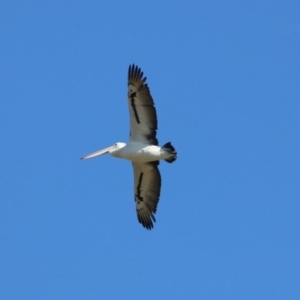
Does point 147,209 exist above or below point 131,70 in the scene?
below

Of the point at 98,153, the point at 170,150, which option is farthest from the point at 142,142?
the point at 98,153

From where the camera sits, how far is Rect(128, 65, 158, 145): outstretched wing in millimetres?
31016

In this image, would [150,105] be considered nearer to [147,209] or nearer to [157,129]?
[157,129]

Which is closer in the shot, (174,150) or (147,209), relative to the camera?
(174,150)

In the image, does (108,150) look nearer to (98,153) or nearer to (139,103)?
(98,153)

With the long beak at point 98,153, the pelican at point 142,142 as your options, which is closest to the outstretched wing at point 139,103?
the pelican at point 142,142

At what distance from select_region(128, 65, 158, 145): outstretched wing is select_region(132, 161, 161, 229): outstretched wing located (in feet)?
4.43

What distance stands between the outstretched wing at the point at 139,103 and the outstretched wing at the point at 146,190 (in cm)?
135

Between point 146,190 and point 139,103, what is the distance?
9.31ft

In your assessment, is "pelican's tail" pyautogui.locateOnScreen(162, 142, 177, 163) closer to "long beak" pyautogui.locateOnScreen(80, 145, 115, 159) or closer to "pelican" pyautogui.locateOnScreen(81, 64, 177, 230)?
"pelican" pyautogui.locateOnScreen(81, 64, 177, 230)

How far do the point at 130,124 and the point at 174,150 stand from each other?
1340mm

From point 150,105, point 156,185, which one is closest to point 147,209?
point 156,185

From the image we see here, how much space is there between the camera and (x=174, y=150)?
1223 inches

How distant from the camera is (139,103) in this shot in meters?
31.0
